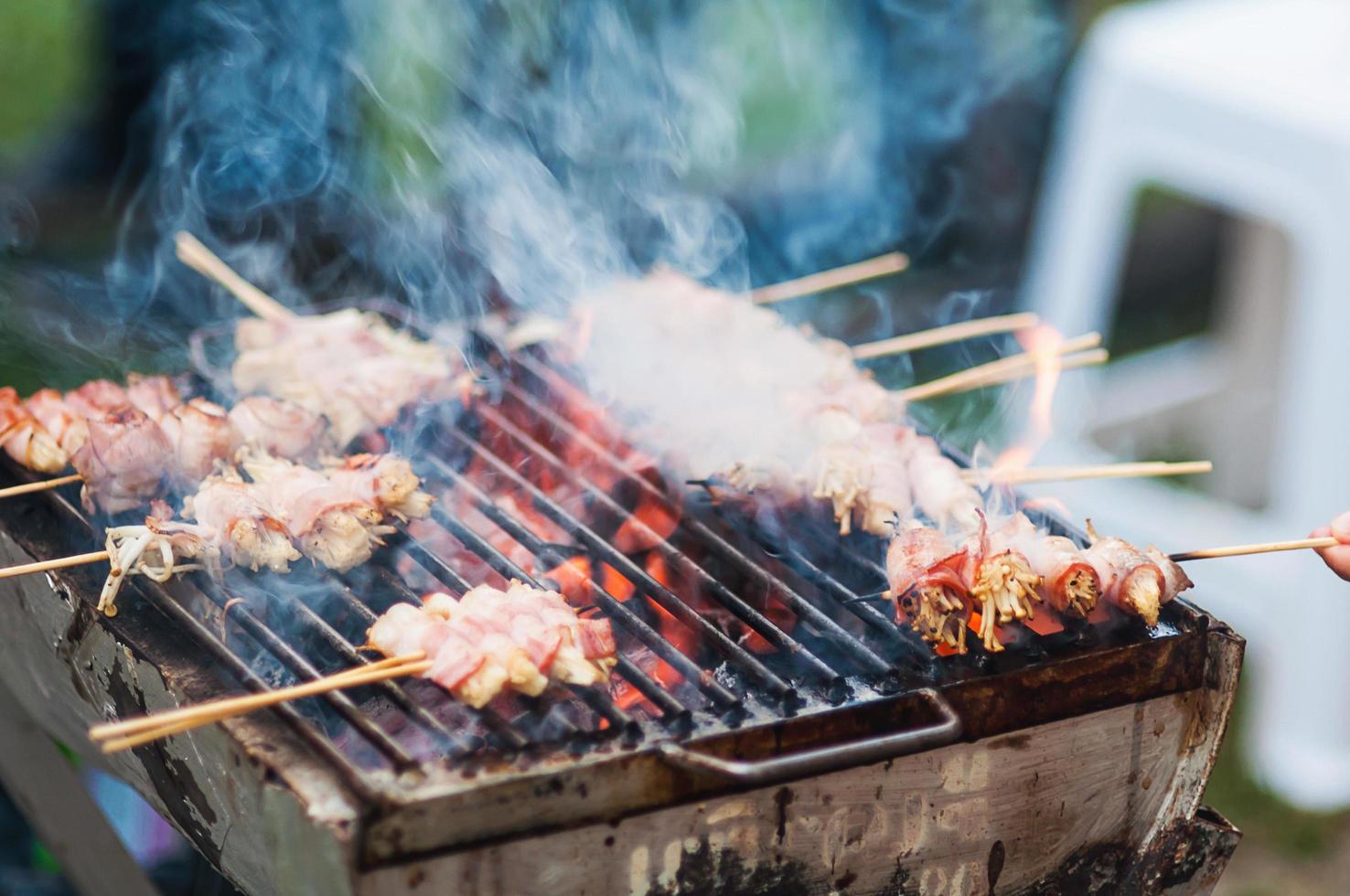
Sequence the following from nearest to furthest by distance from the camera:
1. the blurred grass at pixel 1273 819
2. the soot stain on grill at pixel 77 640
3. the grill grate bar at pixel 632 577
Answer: the grill grate bar at pixel 632 577 < the soot stain on grill at pixel 77 640 < the blurred grass at pixel 1273 819

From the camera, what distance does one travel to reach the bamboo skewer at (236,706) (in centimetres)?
233

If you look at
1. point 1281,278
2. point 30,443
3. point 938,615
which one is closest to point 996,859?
point 938,615


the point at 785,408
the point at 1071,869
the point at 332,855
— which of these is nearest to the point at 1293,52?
the point at 785,408

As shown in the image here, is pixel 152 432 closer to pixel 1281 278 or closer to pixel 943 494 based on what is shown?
pixel 943 494

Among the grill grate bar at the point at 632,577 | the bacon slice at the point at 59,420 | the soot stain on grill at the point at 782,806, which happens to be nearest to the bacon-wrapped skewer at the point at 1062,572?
the grill grate bar at the point at 632,577

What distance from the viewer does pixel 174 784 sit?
288cm

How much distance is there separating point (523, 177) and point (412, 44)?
3344 millimetres

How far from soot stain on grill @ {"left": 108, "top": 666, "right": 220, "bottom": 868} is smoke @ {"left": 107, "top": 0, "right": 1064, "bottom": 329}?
2.64 metres

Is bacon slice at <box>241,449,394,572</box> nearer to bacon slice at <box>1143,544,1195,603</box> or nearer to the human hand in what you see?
bacon slice at <box>1143,544,1195,603</box>

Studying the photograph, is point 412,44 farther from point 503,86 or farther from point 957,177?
point 957,177

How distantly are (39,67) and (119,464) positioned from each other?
5.69 m

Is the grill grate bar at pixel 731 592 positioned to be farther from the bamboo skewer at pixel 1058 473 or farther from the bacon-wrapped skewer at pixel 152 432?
the bamboo skewer at pixel 1058 473

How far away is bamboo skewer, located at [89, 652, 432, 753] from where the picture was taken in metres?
2.33

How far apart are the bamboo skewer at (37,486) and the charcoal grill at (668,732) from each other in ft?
0.15
